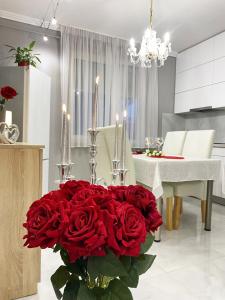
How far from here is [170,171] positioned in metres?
2.24

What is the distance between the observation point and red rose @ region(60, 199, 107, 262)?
15.4 inches

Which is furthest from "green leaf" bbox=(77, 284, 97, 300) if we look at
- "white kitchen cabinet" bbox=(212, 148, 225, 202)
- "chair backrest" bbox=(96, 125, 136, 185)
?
"white kitchen cabinet" bbox=(212, 148, 225, 202)

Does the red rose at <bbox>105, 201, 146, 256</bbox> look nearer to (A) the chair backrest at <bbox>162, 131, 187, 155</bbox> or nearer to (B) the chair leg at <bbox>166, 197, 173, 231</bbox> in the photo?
(B) the chair leg at <bbox>166, 197, 173, 231</bbox>

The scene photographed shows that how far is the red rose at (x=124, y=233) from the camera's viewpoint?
0.41m

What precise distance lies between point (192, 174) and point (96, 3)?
→ 7.72ft

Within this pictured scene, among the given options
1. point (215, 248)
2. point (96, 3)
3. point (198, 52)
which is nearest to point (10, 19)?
point (96, 3)

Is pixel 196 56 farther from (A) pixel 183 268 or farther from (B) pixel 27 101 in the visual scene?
(A) pixel 183 268

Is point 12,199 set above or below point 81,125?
below

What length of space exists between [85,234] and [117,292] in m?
0.15

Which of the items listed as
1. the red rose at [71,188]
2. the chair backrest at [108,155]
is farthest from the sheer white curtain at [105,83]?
the red rose at [71,188]

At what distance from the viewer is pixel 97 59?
3986 millimetres

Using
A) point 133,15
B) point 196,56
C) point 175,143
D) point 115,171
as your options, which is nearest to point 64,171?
point 115,171

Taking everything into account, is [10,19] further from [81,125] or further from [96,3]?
[81,125]

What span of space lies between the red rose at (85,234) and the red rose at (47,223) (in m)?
0.01
